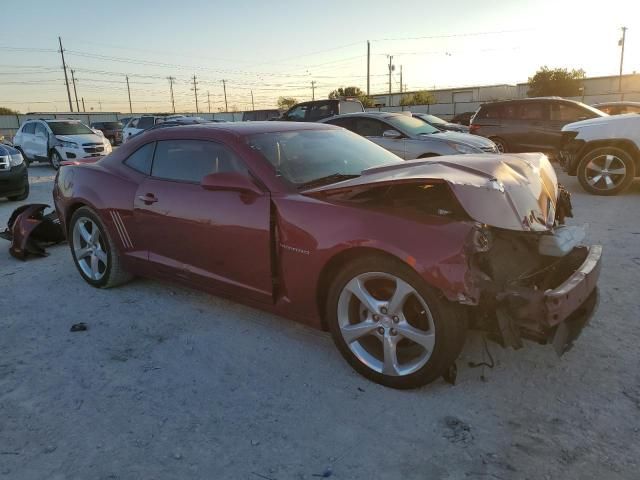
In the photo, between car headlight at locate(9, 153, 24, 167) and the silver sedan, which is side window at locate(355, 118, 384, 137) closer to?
the silver sedan

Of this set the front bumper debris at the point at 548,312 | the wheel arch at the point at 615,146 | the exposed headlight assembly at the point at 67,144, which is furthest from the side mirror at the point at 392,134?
the exposed headlight assembly at the point at 67,144

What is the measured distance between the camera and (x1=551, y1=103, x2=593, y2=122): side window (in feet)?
38.1

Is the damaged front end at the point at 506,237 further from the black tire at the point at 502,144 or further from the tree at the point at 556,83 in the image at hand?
the tree at the point at 556,83

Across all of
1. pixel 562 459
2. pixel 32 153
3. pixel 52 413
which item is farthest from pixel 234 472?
pixel 32 153

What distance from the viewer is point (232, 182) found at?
3.12 metres

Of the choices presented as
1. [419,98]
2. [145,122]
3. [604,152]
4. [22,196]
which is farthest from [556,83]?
[22,196]

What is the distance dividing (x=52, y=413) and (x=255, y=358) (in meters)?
1.21

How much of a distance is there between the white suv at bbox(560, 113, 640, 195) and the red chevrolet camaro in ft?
18.3

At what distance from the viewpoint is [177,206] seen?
12.0 feet

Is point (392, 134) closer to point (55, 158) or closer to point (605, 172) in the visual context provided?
point (605, 172)

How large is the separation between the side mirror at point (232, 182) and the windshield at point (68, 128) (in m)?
15.2

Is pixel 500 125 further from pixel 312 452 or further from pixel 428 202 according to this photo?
pixel 312 452

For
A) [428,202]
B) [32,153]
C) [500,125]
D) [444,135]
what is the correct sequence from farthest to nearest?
[32,153] < [500,125] < [444,135] < [428,202]

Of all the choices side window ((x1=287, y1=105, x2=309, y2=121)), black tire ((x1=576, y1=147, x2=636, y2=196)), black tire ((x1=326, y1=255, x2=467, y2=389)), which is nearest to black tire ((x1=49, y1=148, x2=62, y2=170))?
side window ((x1=287, y1=105, x2=309, y2=121))
